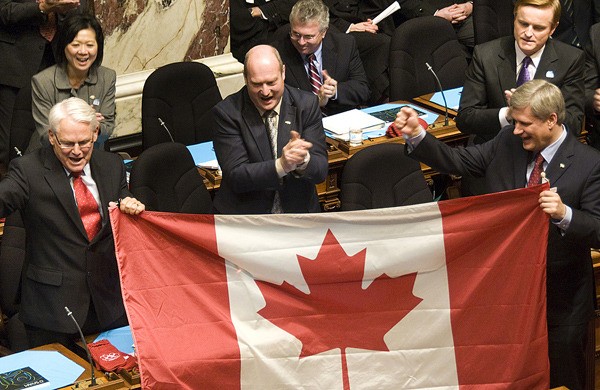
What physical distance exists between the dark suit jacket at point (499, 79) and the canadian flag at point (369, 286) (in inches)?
53.7

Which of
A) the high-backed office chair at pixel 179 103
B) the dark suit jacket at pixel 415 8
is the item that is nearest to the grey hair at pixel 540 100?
the high-backed office chair at pixel 179 103

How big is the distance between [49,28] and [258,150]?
89.6 inches

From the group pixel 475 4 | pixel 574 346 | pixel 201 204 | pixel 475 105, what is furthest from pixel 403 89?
pixel 574 346

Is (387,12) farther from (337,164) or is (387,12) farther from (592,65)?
(592,65)

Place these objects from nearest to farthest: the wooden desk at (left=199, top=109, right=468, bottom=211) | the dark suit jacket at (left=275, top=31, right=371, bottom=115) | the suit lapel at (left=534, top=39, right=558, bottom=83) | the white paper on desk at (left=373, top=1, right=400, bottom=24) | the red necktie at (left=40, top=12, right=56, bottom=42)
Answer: the suit lapel at (left=534, top=39, right=558, bottom=83)
the wooden desk at (left=199, top=109, right=468, bottom=211)
the red necktie at (left=40, top=12, right=56, bottom=42)
the dark suit jacket at (left=275, top=31, right=371, bottom=115)
the white paper on desk at (left=373, top=1, right=400, bottom=24)

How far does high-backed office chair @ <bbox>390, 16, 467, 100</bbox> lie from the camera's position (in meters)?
8.88

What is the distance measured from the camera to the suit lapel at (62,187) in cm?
599

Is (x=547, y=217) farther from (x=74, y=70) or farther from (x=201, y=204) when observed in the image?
(x=74, y=70)

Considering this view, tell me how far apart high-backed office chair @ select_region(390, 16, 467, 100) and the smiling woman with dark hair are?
229cm

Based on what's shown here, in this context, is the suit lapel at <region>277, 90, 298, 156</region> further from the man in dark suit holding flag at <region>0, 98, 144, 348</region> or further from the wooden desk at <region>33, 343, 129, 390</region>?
the wooden desk at <region>33, 343, 129, 390</region>

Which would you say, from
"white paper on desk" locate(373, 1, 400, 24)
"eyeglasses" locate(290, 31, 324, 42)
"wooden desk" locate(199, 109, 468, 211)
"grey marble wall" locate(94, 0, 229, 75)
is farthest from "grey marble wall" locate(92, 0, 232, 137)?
"wooden desk" locate(199, 109, 468, 211)

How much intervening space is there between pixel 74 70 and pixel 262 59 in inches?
59.6

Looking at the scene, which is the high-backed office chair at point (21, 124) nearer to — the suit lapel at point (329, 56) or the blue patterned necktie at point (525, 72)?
the suit lapel at point (329, 56)

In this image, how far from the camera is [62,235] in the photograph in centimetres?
604
